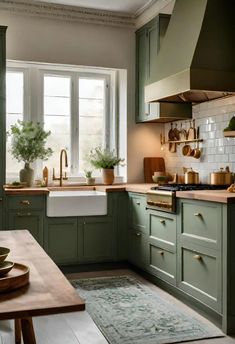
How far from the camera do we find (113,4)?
495 cm

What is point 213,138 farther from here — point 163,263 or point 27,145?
point 27,145

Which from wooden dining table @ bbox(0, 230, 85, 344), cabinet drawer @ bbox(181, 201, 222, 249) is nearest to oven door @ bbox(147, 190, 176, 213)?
cabinet drawer @ bbox(181, 201, 222, 249)

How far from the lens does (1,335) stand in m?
2.82

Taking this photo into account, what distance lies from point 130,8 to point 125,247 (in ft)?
9.23

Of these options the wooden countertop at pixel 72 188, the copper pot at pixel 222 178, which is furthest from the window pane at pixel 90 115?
the copper pot at pixel 222 178

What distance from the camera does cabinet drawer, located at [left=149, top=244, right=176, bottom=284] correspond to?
145 inches

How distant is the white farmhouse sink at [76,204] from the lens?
444 centimetres

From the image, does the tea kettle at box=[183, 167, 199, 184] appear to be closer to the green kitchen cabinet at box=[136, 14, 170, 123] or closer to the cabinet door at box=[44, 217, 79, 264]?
the green kitchen cabinet at box=[136, 14, 170, 123]

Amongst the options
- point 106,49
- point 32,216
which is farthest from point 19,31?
point 32,216

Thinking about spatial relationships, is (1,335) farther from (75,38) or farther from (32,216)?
(75,38)

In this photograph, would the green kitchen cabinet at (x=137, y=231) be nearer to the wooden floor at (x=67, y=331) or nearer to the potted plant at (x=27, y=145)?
the wooden floor at (x=67, y=331)

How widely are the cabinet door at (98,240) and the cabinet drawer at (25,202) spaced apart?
0.53 meters

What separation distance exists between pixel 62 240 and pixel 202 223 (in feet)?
6.06

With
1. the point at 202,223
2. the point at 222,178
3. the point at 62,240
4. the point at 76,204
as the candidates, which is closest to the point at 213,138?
the point at 222,178
